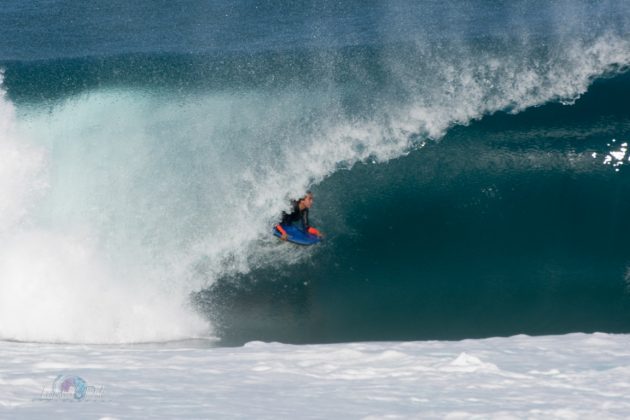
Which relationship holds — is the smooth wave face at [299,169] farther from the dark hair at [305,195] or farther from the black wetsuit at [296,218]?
the black wetsuit at [296,218]

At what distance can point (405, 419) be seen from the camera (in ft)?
30.2

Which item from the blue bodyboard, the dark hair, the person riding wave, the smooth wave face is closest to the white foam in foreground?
the smooth wave face

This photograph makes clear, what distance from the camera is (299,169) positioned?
16891 millimetres

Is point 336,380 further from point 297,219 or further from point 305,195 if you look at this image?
point 305,195

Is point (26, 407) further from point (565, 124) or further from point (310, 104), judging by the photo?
point (565, 124)

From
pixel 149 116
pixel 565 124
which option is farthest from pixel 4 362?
pixel 565 124

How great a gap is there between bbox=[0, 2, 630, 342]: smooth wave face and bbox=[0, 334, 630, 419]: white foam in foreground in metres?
1.91

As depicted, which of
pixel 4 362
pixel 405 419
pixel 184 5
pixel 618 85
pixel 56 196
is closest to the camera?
pixel 405 419

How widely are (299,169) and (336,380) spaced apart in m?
6.74

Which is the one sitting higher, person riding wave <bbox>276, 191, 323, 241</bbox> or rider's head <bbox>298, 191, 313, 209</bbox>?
rider's head <bbox>298, 191, 313, 209</bbox>

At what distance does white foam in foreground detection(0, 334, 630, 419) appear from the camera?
31.0ft

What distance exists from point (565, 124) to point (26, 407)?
11.9 metres

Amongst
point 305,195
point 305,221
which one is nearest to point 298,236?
point 305,221

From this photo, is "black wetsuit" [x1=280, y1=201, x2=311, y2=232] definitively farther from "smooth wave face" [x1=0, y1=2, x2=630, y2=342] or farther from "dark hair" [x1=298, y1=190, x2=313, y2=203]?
"smooth wave face" [x1=0, y1=2, x2=630, y2=342]
